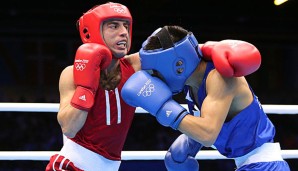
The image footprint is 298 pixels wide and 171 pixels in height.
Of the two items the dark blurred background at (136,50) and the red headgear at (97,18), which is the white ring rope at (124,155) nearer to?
the red headgear at (97,18)

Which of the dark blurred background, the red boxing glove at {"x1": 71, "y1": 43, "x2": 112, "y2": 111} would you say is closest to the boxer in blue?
the red boxing glove at {"x1": 71, "y1": 43, "x2": 112, "y2": 111}

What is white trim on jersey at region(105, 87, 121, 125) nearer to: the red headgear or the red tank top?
the red tank top

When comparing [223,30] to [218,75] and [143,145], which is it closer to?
[143,145]

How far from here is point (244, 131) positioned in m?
1.64

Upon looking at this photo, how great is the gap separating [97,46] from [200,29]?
21.6 feet

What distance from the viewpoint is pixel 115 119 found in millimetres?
1830

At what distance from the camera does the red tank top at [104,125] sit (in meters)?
1.81

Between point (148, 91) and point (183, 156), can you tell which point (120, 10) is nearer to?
point (148, 91)

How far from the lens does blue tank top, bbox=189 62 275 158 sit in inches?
64.2

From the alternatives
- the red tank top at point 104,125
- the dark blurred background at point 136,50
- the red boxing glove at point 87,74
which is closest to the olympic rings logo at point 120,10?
the red boxing glove at point 87,74

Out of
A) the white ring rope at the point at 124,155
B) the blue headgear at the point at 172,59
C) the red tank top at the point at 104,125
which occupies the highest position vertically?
the blue headgear at the point at 172,59

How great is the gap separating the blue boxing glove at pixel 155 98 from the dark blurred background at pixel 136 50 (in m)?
3.99

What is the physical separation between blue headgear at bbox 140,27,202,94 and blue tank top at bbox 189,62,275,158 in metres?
0.07

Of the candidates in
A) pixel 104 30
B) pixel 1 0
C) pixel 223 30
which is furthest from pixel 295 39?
pixel 104 30
